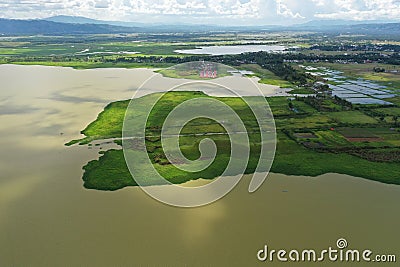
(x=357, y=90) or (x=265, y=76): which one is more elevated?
(x=265, y=76)

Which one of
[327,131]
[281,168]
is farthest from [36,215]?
[327,131]

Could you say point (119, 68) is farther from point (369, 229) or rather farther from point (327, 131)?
point (369, 229)

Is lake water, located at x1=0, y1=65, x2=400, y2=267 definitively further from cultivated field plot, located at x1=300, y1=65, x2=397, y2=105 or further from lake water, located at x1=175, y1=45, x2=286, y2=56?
lake water, located at x1=175, y1=45, x2=286, y2=56

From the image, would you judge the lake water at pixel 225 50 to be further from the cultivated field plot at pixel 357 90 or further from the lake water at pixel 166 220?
the lake water at pixel 166 220

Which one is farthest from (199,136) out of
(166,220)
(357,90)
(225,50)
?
(225,50)
